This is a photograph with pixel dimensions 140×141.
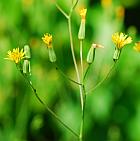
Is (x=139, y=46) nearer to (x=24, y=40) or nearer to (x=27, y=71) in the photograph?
(x=27, y=71)

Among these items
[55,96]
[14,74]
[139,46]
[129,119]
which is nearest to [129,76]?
[129,119]

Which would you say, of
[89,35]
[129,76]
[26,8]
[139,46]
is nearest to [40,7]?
[26,8]

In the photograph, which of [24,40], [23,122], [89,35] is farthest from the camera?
[89,35]

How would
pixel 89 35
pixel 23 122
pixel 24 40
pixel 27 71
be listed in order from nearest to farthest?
pixel 27 71 < pixel 23 122 < pixel 24 40 < pixel 89 35

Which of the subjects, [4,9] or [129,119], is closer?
[129,119]

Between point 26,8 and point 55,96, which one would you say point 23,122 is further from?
point 26,8

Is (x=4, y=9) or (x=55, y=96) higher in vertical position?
(x=4, y=9)

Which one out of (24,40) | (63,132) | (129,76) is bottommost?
(63,132)
